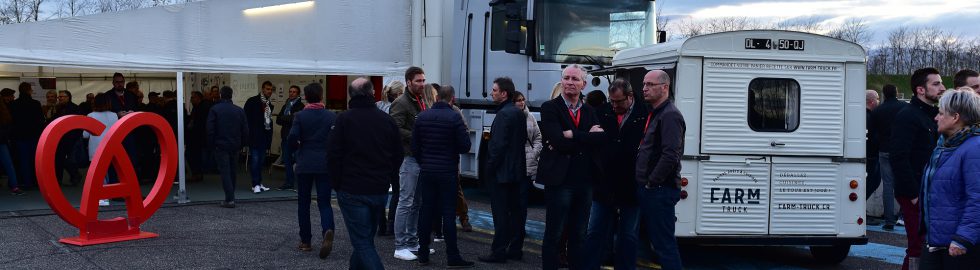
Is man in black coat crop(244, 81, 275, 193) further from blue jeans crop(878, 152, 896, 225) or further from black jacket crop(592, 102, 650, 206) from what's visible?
blue jeans crop(878, 152, 896, 225)

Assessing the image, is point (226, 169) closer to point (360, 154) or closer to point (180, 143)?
point (180, 143)

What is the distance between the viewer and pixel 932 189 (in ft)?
16.7

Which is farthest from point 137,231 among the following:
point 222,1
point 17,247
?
point 222,1

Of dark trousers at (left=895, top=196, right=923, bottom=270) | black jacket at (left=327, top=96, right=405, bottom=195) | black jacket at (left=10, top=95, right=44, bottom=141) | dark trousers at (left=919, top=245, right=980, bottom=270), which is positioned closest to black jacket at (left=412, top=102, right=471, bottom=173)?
black jacket at (left=327, top=96, right=405, bottom=195)

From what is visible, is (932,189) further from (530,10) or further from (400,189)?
(530,10)

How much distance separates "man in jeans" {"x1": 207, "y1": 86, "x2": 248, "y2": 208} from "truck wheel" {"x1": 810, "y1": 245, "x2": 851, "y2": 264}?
271 inches

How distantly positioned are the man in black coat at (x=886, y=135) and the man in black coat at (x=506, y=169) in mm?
4332

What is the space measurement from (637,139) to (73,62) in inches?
286

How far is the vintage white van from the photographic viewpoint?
8.17m

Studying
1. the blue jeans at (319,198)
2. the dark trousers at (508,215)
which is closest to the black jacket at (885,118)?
the dark trousers at (508,215)

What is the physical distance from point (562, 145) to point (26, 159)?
33.3 ft

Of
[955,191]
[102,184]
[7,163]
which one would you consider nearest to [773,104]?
[955,191]

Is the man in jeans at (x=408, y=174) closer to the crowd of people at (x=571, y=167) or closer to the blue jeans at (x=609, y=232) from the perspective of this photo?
the crowd of people at (x=571, y=167)

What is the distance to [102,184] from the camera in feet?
31.1
